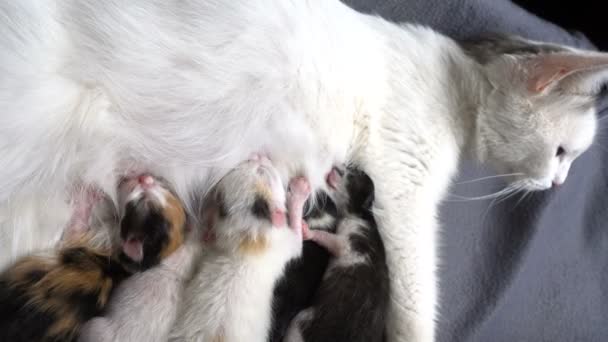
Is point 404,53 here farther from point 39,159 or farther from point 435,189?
point 39,159

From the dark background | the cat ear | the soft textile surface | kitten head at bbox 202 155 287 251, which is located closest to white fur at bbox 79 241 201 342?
kitten head at bbox 202 155 287 251

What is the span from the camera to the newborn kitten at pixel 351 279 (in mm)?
999

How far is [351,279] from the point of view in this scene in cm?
106

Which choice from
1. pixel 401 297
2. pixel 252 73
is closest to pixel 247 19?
pixel 252 73

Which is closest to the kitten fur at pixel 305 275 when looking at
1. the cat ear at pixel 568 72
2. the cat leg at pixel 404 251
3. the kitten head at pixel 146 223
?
the cat leg at pixel 404 251

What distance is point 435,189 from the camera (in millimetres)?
1197

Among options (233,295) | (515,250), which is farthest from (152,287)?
(515,250)

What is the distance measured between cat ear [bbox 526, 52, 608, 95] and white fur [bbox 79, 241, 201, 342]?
2.96ft

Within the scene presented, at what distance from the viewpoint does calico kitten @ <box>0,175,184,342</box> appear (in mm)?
828

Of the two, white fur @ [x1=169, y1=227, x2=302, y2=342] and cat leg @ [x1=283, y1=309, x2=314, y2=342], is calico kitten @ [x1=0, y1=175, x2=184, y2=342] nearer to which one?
white fur @ [x1=169, y1=227, x2=302, y2=342]

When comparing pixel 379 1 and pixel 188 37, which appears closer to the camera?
pixel 188 37

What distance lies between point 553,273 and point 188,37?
1.39 metres

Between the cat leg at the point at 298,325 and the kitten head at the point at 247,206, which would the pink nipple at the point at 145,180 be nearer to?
the kitten head at the point at 247,206

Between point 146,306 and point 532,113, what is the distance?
100 cm
